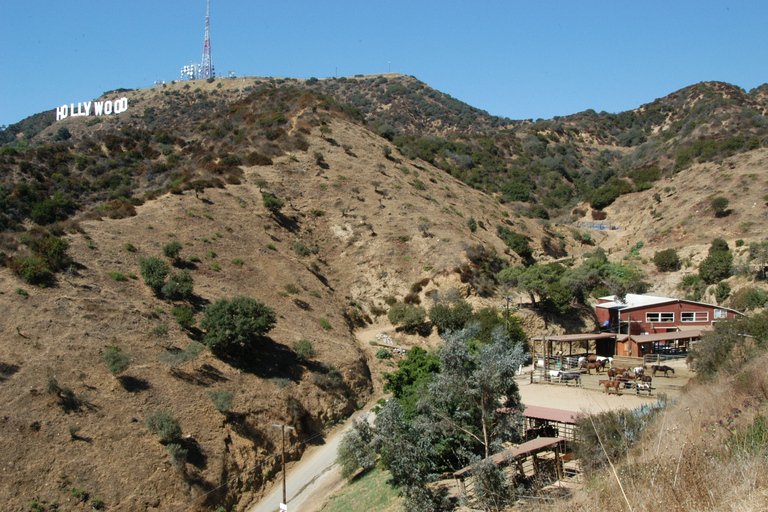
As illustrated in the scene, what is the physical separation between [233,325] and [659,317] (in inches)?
1209

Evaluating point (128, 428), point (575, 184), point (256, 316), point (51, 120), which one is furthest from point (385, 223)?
point (51, 120)

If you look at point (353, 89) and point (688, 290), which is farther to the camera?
point (353, 89)

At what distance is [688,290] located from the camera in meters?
50.4

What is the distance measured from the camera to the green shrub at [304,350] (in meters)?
30.3

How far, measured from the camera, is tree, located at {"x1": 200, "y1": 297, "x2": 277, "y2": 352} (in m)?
27.3

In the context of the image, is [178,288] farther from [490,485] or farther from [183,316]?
[490,485]

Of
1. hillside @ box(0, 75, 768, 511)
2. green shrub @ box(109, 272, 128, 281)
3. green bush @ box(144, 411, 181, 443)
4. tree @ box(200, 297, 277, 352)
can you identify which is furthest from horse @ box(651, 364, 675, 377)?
green shrub @ box(109, 272, 128, 281)

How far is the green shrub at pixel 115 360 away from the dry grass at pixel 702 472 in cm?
1989

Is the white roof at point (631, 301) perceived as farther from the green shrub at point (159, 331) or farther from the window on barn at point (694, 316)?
the green shrub at point (159, 331)

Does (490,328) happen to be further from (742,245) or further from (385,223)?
(742,245)

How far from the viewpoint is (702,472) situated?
307 inches

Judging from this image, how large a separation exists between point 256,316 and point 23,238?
1372cm

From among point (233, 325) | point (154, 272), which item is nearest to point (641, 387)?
point (233, 325)

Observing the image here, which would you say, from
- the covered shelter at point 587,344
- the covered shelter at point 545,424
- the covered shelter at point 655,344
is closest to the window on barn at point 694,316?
the covered shelter at point 655,344
